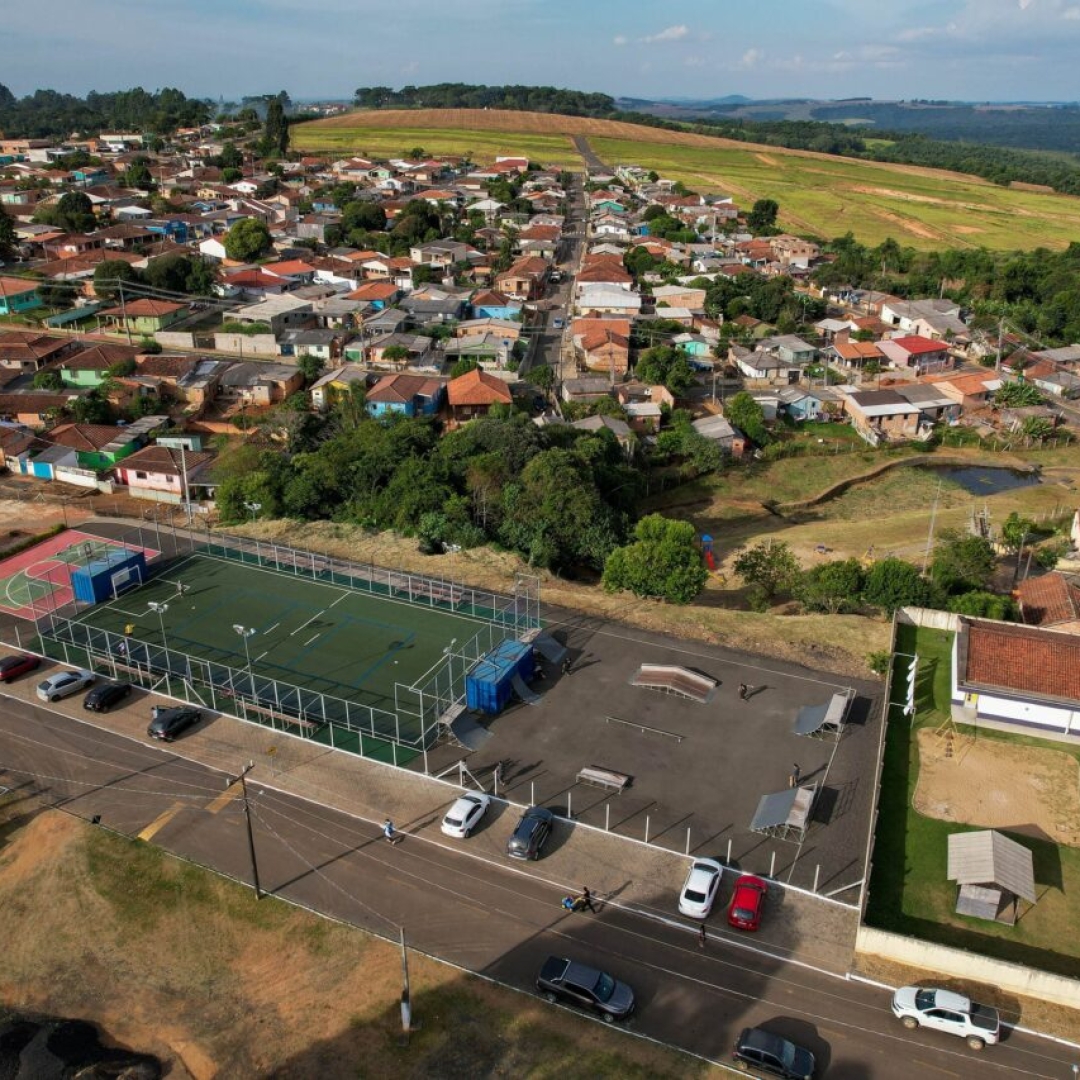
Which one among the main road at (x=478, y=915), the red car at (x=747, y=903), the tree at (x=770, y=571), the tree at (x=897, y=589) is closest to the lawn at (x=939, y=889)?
the main road at (x=478, y=915)

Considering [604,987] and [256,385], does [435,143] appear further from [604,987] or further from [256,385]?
[604,987]

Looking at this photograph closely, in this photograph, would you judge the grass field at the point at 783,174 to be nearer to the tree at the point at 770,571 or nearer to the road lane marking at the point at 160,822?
the tree at the point at 770,571

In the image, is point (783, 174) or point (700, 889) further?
point (783, 174)

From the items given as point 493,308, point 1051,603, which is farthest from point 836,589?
point 493,308

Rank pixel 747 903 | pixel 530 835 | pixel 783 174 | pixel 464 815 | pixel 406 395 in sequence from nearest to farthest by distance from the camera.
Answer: pixel 747 903
pixel 530 835
pixel 464 815
pixel 406 395
pixel 783 174

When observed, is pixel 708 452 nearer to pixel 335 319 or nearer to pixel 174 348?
pixel 335 319

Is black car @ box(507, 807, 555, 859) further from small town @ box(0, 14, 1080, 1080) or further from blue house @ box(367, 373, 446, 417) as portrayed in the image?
blue house @ box(367, 373, 446, 417)

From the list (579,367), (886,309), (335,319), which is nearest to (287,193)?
(335,319)
